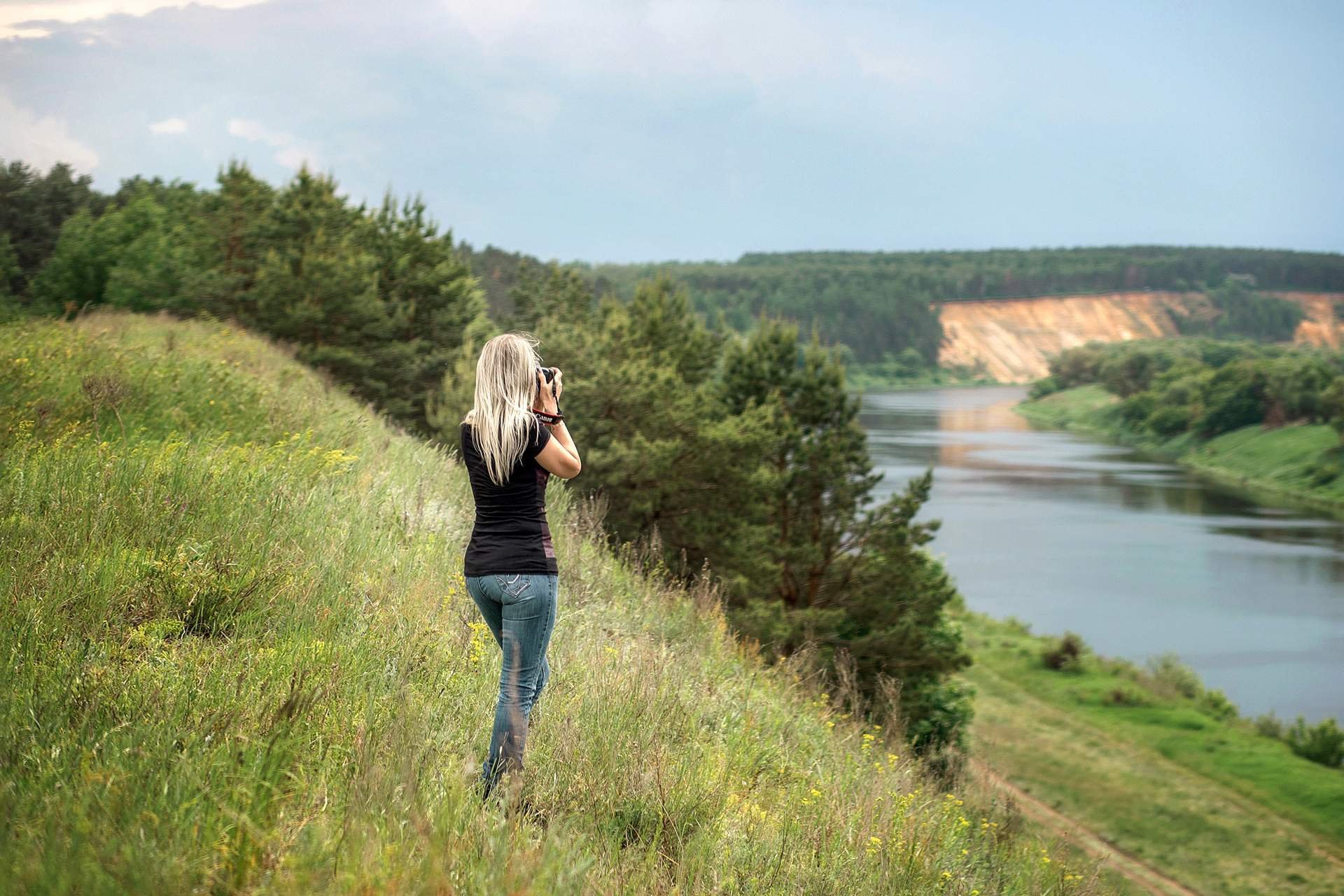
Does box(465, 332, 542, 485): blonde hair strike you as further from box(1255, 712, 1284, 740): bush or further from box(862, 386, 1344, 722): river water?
box(1255, 712, 1284, 740): bush

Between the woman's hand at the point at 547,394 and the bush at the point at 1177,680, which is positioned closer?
the woman's hand at the point at 547,394

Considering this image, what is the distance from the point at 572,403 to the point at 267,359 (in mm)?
7195

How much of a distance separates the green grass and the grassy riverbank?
43.0 meters

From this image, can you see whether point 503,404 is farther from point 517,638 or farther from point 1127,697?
point 1127,697

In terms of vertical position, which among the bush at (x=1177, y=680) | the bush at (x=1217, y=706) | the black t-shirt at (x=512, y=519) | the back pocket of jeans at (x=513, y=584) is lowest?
the bush at (x=1217, y=706)

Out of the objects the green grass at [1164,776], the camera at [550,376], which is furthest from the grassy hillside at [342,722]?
the green grass at [1164,776]

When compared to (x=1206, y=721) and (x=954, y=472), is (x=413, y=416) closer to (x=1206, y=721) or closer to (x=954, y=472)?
(x=1206, y=721)

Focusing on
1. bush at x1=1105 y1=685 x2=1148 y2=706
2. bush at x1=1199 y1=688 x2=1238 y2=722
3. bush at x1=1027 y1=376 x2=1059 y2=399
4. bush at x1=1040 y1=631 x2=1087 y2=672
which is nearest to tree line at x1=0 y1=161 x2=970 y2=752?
bush at x1=1105 y1=685 x2=1148 y2=706

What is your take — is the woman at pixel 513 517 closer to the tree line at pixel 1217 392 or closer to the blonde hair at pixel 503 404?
the blonde hair at pixel 503 404

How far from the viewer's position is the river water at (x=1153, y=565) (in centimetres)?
3556

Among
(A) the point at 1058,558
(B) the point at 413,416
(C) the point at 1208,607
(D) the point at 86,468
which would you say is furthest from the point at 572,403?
(A) the point at 1058,558

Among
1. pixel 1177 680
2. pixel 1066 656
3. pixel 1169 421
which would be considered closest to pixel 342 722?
pixel 1177 680

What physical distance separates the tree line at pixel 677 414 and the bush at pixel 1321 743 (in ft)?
30.3

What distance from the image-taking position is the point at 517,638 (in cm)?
389
